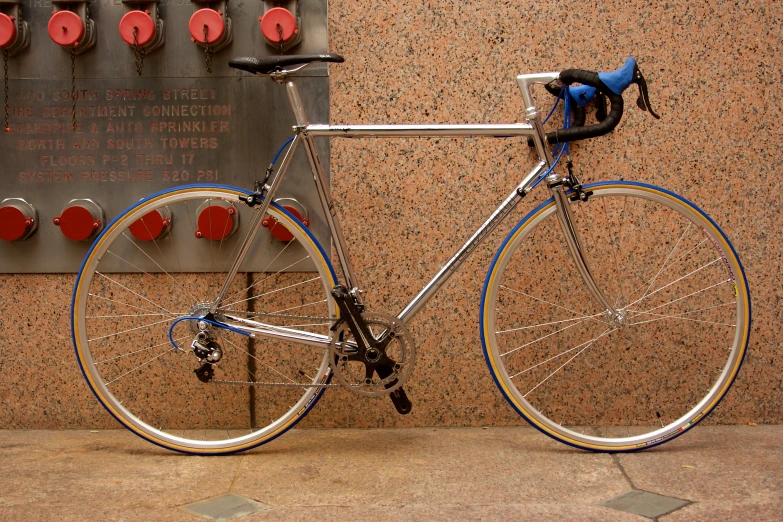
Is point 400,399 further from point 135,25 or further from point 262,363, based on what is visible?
point 135,25

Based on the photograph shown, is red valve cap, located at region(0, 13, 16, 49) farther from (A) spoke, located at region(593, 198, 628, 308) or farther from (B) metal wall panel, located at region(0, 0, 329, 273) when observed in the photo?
(A) spoke, located at region(593, 198, 628, 308)

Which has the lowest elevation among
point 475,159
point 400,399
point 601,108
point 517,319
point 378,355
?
point 400,399

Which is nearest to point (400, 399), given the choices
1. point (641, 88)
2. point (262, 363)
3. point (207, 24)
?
point (262, 363)

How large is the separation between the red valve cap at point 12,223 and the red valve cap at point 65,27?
75 cm

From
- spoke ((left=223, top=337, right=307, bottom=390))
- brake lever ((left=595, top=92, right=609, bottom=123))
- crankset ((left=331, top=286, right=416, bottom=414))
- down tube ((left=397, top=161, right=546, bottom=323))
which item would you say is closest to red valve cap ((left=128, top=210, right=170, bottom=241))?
spoke ((left=223, top=337, right=307, bottom=390))

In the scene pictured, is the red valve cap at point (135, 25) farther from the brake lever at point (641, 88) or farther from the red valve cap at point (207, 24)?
the brake lever at point (641, 88)

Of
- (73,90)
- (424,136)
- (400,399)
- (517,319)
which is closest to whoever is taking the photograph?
(424,136)

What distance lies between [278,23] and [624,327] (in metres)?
2.00

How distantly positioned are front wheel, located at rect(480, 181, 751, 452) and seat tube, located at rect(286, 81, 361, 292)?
0.75 metres

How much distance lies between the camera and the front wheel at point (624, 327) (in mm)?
3332

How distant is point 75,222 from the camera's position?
3162 millimetres

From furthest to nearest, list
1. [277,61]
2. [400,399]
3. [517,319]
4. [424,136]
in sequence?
[517,319]
[400,399]
[424,136]
[277,61]

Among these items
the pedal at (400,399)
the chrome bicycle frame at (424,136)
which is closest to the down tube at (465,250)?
the chrome bicycle frame at (424,136)

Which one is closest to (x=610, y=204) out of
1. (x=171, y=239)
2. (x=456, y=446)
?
(x=456, y=446)
